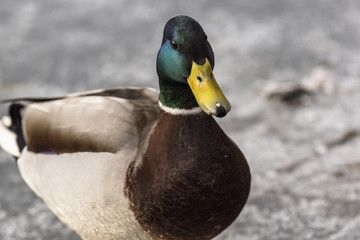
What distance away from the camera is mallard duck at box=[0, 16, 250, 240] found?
7.95 feet

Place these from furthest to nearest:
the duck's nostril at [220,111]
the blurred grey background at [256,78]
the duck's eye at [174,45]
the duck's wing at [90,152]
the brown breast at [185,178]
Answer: the blurred grey background at [256,78], the duck's wing at [90,152], the brown breast at [185,178], the duck's eye at [174,45], the duck's nostril at [220,111]

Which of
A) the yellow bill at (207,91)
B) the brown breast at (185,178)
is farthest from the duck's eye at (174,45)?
the brown breast at (185,178)

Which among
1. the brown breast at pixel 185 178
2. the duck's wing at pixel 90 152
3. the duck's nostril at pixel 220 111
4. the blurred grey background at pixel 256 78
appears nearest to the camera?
the duck's nostril at pixel 220 111

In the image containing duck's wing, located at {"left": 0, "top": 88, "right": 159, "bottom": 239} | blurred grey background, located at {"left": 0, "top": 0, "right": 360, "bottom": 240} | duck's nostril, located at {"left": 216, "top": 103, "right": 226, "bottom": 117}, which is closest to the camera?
duck's nostril, located at {"left": 216, "top": 103, "right": 226, "bottom": 117}

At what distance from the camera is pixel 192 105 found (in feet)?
8.37

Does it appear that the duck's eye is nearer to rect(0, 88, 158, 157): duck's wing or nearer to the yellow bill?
the yellow bill

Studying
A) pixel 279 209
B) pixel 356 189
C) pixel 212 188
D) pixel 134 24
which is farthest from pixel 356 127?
pixel 134 24

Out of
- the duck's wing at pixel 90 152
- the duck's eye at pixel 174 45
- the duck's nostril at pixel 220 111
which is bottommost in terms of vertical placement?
the duck's wing at pixel 90 152

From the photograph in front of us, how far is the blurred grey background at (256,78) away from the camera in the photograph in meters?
3.58

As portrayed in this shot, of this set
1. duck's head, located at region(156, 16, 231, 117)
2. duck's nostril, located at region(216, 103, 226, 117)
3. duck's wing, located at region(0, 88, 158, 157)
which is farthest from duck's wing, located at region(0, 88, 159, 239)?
duck's nostril, located at region(216, 103, 226, 117)

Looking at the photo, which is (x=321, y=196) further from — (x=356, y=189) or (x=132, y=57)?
(x=132, y=57)

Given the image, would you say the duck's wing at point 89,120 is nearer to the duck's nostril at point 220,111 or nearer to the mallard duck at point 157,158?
the mallard duck at point 157,158

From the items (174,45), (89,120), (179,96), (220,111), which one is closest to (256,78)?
(89,120)

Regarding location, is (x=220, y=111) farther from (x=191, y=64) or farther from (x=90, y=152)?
(x=90, y=152)
